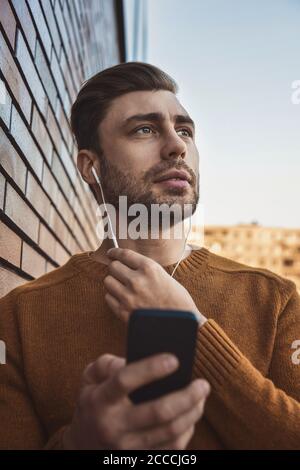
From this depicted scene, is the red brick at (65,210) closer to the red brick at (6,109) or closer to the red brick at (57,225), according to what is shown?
the red brick at (57,225)

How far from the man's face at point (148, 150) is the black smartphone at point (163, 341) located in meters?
0.81

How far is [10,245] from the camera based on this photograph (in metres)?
1.55

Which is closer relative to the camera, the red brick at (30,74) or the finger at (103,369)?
the finger at (103,369)

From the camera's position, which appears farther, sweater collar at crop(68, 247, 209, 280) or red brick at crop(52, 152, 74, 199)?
red brick at crop(52, 152, 74, 199)

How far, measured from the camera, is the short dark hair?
5.85ft

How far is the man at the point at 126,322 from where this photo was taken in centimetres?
83

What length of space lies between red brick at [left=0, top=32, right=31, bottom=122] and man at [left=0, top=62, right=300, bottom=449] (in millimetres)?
283

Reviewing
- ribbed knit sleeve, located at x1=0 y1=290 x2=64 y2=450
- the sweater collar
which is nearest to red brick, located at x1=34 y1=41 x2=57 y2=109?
the sweater collar

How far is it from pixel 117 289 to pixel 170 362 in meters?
0.46

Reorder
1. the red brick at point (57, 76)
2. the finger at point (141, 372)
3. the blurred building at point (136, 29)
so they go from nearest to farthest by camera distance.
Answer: the finger at point (141, 372), the red brick at point (57, 76), the blurred building at point (136, 29)

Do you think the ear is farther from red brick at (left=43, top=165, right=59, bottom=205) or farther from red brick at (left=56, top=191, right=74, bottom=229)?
red brick at (left=56, top=191, right=74, bottom=229)
